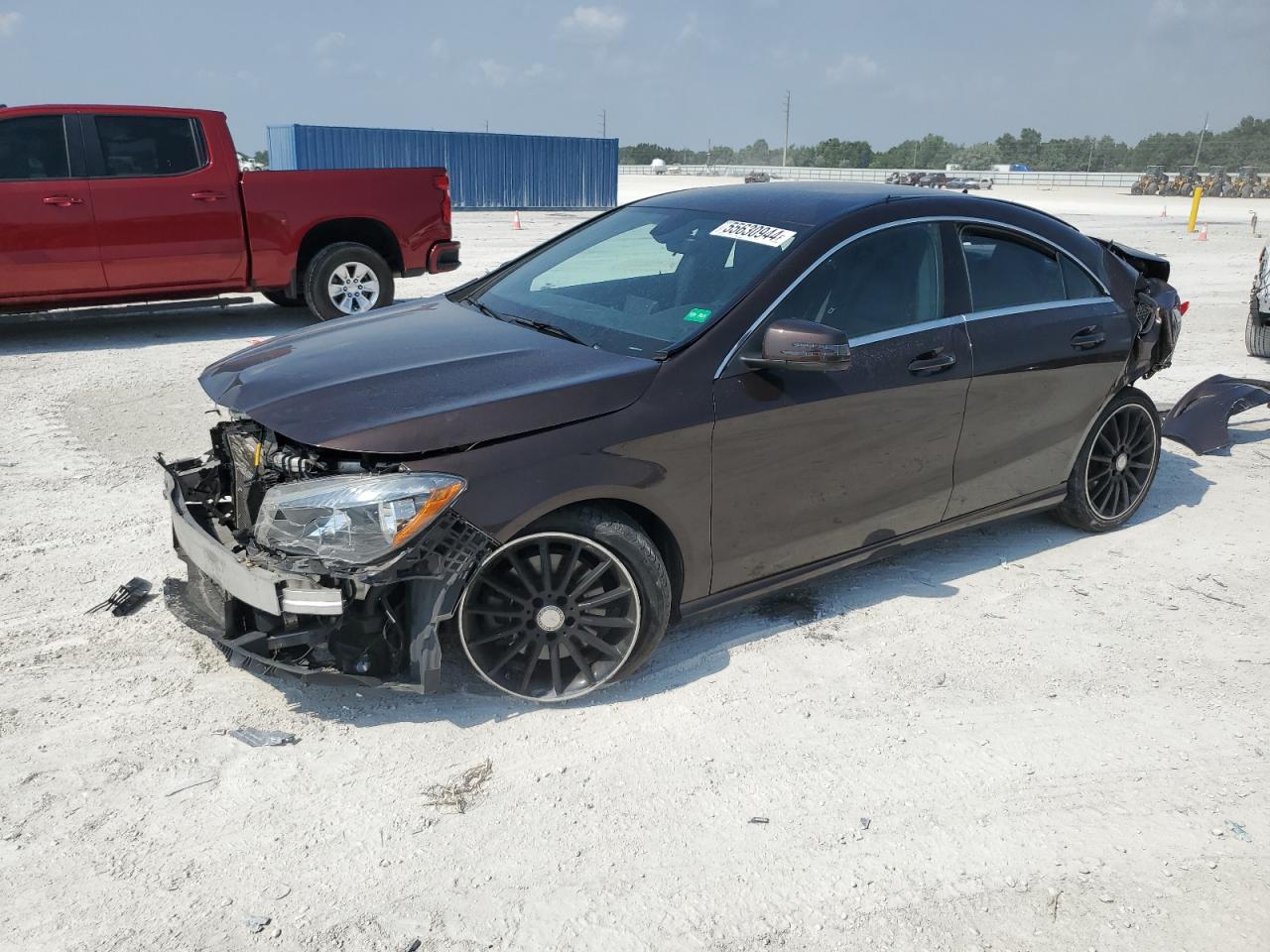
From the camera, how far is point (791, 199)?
432cm

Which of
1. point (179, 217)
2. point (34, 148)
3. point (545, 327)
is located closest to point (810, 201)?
point (545, 327)

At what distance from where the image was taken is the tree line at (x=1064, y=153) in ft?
294

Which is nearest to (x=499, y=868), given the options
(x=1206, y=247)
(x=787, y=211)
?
(x=787, y=211)

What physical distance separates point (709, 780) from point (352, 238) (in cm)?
848

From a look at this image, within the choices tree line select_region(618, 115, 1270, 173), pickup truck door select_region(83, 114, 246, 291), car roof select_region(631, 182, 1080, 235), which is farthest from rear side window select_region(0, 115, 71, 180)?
tree line select_region(618, 115, 1270, 173)

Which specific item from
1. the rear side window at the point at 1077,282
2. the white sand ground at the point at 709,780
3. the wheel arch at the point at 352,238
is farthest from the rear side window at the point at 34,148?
the rear side window at the point at 1077,282

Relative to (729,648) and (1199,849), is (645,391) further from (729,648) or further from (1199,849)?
(1199,849)

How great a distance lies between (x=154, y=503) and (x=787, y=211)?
11.6 ft

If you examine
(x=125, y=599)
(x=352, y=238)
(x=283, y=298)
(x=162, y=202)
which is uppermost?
(x=162, y=202)

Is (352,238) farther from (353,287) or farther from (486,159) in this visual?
(486,159)

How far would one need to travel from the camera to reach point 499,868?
2795mm

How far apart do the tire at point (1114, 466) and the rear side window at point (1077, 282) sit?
57 cm

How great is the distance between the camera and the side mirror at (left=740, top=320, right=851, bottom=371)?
3.52m

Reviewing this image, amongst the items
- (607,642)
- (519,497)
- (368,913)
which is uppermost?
(519,497)
